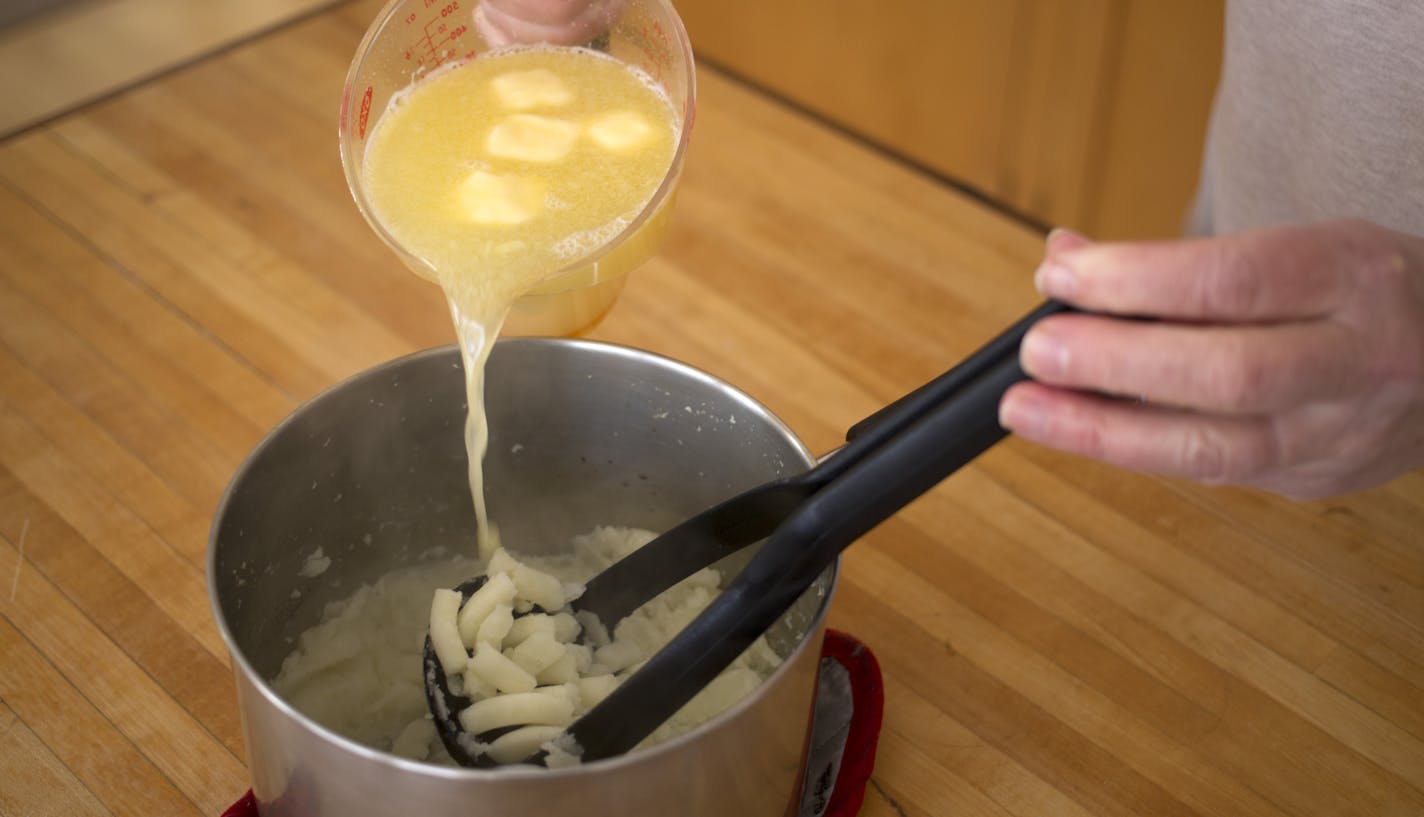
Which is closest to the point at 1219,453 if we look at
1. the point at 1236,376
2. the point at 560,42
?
the point at 1236,376

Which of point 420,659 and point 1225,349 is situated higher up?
point 1225,349

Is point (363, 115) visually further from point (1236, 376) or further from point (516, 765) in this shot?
point (1236, 376)

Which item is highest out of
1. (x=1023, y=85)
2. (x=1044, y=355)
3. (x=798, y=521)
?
(x=1044, y=355)

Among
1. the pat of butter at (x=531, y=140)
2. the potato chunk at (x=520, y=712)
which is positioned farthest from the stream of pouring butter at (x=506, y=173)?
the potato chunk at (x=520, y=712)

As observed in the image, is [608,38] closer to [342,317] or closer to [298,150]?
[342,317]

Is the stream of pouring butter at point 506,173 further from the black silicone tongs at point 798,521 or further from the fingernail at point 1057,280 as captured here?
the fingernail at point 1057,280

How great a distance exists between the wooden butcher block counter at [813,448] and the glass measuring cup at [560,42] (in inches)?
9.7

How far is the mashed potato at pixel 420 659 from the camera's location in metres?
0.71

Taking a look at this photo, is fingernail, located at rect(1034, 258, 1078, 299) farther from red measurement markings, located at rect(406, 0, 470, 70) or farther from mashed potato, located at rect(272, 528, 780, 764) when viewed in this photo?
red measurement markings, located at rect(406, 0, 470, 70)

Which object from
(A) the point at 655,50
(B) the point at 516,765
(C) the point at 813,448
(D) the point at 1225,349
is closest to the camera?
(D) the point at 1225,349

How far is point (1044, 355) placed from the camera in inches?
19.6

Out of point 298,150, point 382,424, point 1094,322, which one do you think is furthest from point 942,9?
point 1094,322

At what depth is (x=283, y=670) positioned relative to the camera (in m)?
0.78

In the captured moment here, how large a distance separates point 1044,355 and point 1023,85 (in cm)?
99
